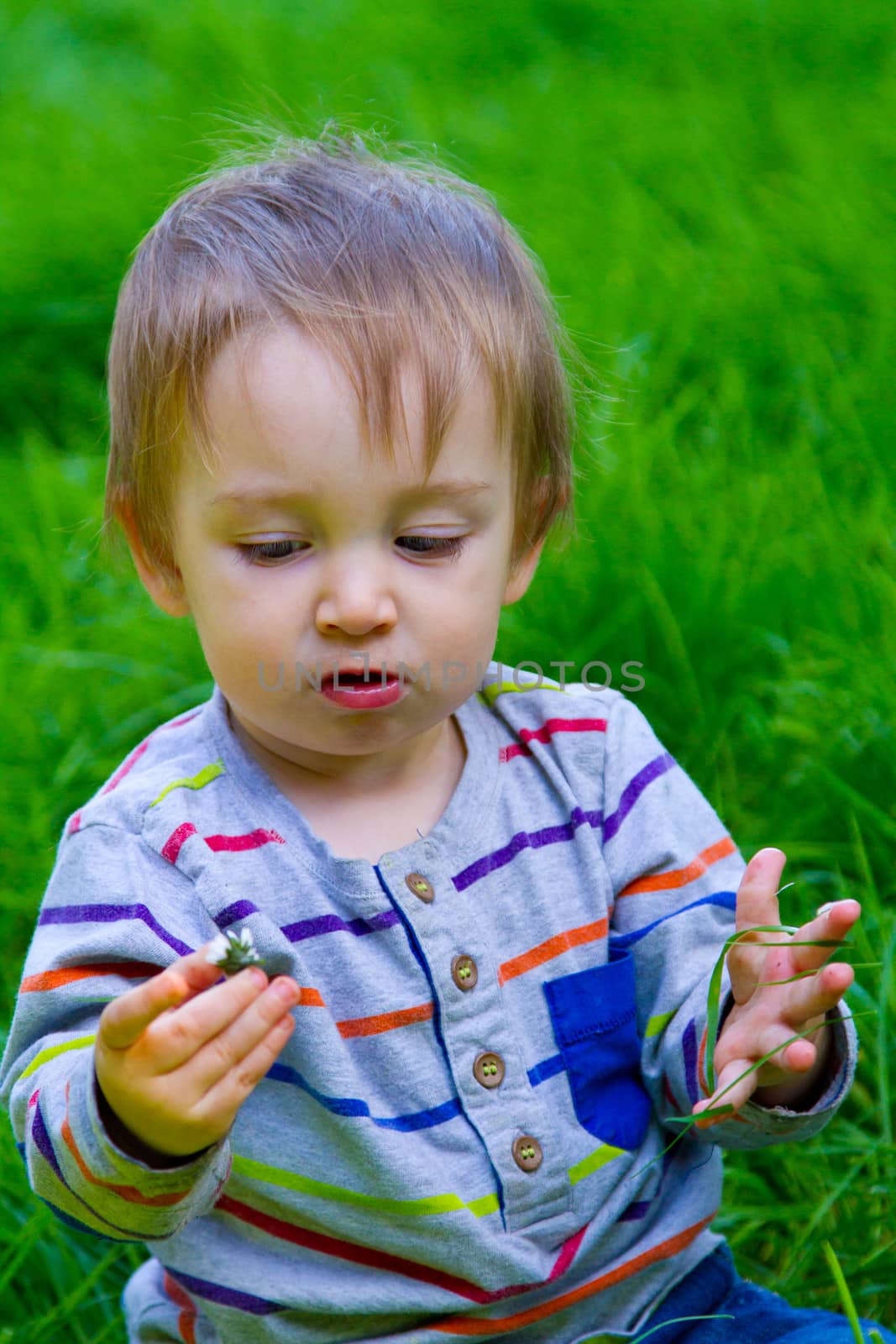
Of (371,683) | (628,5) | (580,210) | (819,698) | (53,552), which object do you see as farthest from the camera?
(628,5)

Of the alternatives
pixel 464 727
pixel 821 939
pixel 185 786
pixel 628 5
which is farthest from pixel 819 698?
pixel 628 5

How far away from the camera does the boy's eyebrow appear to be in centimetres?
134

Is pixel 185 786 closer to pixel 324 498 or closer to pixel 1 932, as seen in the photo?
pixel 324 498

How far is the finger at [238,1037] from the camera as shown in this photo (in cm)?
112

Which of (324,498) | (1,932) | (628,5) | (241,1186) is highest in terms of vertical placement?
(628,5)

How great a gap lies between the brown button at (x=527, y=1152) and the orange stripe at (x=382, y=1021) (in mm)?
148

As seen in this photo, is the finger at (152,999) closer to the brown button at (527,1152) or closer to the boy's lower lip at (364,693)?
the boy's lower lip at (364,693)

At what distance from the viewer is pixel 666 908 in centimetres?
157

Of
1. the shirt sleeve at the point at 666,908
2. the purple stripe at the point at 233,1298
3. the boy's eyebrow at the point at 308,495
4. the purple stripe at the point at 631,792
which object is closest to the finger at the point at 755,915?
the shirt sleeve at the point at 666,908

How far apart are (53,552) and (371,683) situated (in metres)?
1.67

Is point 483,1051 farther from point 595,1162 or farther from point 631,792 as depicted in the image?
point 631,792

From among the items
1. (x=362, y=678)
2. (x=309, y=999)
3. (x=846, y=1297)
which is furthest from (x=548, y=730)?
(x=846, y=1297)

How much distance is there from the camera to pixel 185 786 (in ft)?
4.82

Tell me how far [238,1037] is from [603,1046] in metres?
0.54
